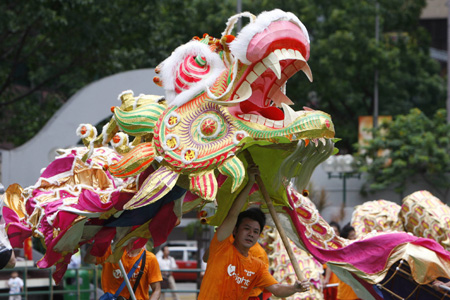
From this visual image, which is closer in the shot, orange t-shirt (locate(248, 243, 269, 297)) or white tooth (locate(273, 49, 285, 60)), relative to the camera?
white tooth (locate(273, 49, 285, 60))

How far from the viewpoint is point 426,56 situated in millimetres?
29938

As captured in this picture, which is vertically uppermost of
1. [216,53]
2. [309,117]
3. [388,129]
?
[216,53]

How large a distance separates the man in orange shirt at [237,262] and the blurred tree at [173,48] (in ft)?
39.8

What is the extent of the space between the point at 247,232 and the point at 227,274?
36 cm

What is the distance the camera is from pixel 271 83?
589 centimetres

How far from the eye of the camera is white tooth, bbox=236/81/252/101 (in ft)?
18.4

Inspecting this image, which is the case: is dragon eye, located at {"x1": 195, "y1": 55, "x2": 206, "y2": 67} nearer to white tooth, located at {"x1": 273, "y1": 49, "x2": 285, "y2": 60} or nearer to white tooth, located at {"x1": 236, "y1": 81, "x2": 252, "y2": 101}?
white tooth, located at {"x1": 236, "y1": 81, "x2": 252, "y2": 101}

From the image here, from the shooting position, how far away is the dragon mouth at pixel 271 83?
548cm

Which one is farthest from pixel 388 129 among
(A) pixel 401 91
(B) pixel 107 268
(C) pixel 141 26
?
(B) pixel 107 268

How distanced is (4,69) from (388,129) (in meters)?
11.8

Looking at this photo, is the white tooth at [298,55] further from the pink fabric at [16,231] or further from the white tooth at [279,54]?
the pink fabric at [16,231]

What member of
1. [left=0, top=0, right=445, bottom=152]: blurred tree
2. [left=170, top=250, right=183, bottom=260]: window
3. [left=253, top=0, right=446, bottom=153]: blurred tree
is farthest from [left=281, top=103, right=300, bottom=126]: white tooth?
[left=253, top=0, right=446, bottom=153]: blurred tree

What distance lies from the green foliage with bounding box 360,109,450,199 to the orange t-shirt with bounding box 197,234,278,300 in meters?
17.8

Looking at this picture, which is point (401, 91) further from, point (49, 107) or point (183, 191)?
point (183, 191)
